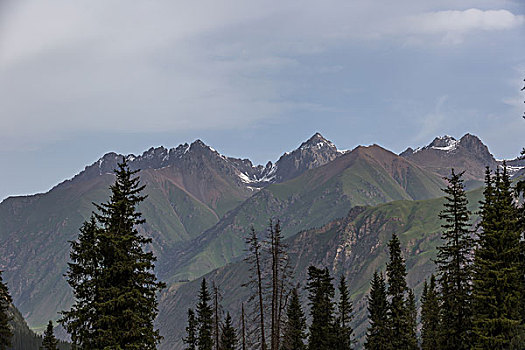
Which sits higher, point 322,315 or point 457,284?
point 322,315

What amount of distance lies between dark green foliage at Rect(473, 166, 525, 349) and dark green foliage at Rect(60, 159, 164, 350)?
81.3ft

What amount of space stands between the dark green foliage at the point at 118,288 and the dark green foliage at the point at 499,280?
24782mm

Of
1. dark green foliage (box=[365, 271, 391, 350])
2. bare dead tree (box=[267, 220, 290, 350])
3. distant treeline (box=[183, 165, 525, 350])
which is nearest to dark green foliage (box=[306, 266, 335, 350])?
distant treeline (box=[183, 165, 525, 350])

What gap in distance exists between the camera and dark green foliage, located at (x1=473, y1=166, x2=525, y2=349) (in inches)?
1766

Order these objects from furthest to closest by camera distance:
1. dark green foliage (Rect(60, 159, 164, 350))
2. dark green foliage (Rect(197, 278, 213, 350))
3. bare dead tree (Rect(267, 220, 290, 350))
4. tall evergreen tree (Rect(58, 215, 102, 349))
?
dark green foliage (Rect(197, 278, 213, 350)) → bare dead tree (Rect(267, 220, 290, 350)) → tall evergreen tree (Rect(58, 215, 102, 349)) → dark green foliage (Rect(60, 159, 164, 350))

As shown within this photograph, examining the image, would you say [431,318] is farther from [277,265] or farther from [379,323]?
[277,265]

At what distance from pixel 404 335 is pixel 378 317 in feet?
26.6

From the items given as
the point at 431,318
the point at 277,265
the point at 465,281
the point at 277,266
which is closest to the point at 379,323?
the point at 431,318

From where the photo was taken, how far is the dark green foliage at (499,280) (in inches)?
1766

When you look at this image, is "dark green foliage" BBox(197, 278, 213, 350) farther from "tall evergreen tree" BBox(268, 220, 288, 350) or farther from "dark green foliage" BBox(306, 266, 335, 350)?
"tall evergreen tree" BBox(268, 220, 288, 350)

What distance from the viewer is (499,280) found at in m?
44.9

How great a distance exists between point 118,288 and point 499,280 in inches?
1097

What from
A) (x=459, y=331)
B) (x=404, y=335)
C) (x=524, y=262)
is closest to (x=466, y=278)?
(x=459, y=331)

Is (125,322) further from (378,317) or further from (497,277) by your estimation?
(378,317)
